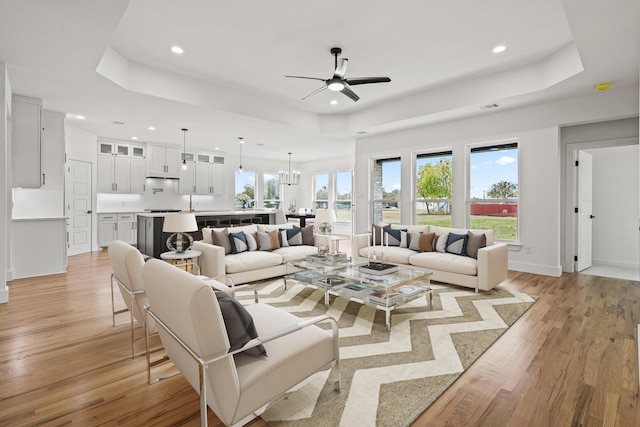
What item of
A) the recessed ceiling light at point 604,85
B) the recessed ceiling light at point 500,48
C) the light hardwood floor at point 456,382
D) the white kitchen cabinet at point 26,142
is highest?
the recessed ceiling light at point 500,48

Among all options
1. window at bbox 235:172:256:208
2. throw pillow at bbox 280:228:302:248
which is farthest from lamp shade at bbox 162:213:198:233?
window at bbox 235:172:256:208

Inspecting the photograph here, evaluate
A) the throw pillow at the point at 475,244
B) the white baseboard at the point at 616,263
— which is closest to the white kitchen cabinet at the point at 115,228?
the throw pillow at the point at 475,244

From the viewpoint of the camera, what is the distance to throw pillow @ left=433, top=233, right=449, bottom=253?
4.80 meters

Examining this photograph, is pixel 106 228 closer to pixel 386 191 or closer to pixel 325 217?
pixel 325 217

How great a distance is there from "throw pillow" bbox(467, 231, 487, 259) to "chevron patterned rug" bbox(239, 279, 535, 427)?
1.91 feet

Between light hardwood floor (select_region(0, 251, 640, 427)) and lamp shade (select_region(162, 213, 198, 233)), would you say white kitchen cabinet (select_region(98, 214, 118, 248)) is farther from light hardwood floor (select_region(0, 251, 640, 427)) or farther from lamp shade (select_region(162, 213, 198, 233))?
lamp shade (select_region(162, 213, 198, 233))

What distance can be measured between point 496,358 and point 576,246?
4.18 m

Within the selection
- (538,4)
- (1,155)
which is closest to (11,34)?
(1,155)

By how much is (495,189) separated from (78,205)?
8768mm

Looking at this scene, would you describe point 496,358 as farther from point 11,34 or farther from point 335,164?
point 335,164

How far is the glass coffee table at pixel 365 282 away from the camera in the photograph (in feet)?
10.2

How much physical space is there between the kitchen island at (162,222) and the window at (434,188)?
348 centimetres

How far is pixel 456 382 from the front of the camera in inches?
84.1

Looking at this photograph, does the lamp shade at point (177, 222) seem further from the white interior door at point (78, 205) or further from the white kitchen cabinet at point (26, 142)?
the white interior door at point (78, 205)
